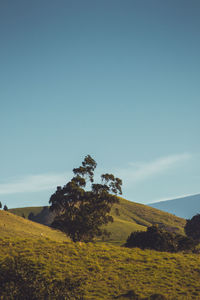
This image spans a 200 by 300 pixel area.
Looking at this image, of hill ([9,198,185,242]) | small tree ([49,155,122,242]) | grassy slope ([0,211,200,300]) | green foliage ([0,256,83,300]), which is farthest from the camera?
hill ([9,198,185,242])

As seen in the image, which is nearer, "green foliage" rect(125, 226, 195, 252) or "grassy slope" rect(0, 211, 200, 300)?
"grassy slope" rect(0, 211, 200, 300)

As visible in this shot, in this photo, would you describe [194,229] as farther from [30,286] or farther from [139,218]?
[30,286]

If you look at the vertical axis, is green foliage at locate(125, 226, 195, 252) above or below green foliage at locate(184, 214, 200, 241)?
below

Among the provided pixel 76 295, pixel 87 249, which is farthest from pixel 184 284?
pixel 87 249

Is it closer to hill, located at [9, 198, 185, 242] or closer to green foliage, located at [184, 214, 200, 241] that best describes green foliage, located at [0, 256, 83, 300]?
green foliage, located at [184, 214, 200, 241]

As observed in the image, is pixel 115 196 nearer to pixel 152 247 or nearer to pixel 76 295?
pixel 152 247

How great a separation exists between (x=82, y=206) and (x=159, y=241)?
16.2m

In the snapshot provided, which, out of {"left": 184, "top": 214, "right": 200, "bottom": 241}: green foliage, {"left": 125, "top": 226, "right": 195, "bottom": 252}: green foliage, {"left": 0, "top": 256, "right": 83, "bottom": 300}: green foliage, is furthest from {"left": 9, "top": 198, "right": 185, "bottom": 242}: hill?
{"left": 0, "top": 256, "right": 83, "bottom": 300}: green foliage

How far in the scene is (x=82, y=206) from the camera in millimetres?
59906

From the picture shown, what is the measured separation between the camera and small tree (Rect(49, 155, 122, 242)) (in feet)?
188

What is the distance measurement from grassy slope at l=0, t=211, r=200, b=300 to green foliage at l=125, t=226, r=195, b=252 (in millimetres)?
14702

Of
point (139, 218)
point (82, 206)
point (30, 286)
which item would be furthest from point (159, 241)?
point (139, 218)

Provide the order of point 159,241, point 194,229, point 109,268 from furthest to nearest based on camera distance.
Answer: point 194,229 < point 159,241 < point 109,268

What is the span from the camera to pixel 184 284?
1209 inches
